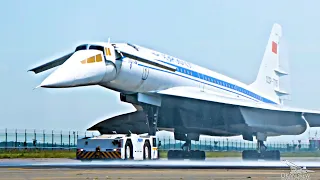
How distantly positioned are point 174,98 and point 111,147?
19.7 feet

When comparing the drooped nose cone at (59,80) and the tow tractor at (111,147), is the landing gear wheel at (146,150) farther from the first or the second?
the drooped nose cone at (59,80)

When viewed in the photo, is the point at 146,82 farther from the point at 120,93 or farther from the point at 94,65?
the point at 94,65

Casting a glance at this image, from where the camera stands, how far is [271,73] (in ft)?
144

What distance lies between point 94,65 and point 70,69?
52.3 inches

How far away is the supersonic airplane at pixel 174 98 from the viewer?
83.3ft

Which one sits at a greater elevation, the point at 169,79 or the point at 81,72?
the point at 169,79

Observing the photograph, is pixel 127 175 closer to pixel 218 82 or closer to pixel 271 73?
pixel 218 82

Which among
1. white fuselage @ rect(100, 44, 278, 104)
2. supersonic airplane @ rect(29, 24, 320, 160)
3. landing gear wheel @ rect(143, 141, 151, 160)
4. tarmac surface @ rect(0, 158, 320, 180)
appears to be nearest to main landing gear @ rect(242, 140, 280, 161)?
supersonic airplane @ rect(29, 24, 320, 160)

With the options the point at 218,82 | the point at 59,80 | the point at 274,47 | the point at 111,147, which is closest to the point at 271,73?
the point at 274,47

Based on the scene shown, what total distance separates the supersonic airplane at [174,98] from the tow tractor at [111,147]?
2.29m

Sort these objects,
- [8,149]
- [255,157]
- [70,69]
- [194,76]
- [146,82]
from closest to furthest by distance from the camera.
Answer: [70,69] < [146,82] < [194,76] < [255,157] < [8,149]

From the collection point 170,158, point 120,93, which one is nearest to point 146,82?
point 120,93

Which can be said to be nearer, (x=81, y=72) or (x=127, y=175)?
(x=127, y=175)

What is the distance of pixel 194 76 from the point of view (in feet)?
104
